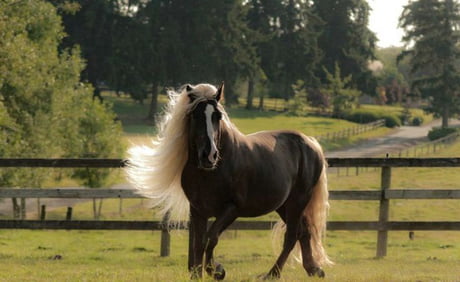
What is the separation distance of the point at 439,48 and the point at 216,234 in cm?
6850

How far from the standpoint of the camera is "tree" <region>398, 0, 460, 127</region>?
69312mm

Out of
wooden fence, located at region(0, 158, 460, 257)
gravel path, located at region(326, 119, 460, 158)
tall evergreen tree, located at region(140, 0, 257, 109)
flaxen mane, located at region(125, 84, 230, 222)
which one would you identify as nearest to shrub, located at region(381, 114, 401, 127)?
gravel path, located at region(326, 119, 460, 158)

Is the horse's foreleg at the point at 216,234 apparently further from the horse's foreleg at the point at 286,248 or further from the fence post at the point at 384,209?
the fence post at the point at 384,209

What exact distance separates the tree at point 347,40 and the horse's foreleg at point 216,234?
250 feet

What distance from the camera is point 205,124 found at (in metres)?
5.96

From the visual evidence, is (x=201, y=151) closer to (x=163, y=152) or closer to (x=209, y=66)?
(x=163, y=152)

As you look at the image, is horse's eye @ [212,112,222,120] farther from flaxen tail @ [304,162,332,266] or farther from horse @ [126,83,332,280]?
flaxen tail @ [304,162,332,266]

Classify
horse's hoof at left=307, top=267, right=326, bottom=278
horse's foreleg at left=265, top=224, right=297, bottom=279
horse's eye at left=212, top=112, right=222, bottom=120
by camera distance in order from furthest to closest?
horse's hoof at left=307, top=267, right=326, bottom=278 → horse's foreleg at left=265, top=224, right=297, bottom=279 → horse's eye at left=212, top=112, right=222, bottom=120

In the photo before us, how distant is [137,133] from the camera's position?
2183 inches

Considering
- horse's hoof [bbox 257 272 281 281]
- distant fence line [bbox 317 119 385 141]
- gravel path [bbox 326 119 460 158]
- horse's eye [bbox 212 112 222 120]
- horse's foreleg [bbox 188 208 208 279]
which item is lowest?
gravel path [bbox 326 119 460 158]

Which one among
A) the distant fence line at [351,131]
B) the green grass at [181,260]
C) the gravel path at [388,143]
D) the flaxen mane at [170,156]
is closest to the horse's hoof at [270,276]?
the green grass at [181,260]

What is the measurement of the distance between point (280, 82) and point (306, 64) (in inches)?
168

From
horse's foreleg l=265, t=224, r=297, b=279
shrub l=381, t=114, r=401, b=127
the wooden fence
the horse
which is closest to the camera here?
the horse

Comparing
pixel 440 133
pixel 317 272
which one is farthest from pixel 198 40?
pixel 317 272
